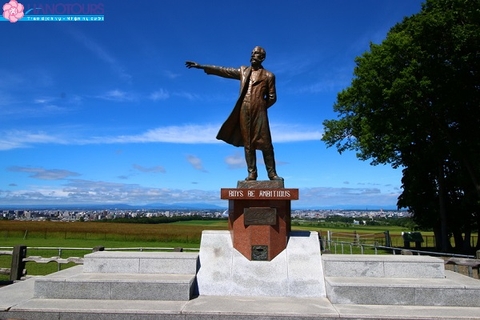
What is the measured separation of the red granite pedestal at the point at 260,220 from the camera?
7809mm

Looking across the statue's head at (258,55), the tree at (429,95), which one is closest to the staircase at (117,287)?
the statue's head at (258,55)

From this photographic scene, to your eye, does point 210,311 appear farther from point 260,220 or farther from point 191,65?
point 191,65

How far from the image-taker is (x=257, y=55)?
8766 mm

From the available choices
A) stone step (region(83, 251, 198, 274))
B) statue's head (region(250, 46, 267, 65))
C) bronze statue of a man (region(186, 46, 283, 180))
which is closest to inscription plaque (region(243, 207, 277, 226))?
bronze statue of a man (region(186, 46, 283, 180))

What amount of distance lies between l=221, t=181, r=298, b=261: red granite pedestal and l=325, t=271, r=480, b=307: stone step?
4.81 feet

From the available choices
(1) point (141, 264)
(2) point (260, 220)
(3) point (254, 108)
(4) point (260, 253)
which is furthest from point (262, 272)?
(3) point (254, 108)

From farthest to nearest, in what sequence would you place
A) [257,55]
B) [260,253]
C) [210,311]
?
[257,55] → [260,253] → [210,311]

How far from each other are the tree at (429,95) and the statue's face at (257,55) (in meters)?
12.5

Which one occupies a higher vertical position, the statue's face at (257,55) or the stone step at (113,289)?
the statue's face at (257,55)

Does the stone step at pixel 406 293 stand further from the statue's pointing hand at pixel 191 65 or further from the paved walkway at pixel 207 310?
the statue's pointing hand at pixel 191 65

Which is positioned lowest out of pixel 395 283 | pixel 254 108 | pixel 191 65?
pixel 395 283

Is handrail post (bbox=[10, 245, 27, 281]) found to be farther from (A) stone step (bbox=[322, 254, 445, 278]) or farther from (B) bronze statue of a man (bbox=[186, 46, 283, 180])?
(A) stone step (bbox=[322, 254, 445, 278])

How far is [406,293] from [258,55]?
18.3 feet

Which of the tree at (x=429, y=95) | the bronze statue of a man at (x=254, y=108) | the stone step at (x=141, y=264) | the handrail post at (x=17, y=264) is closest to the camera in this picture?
the stone step at (x=141, y=264)
